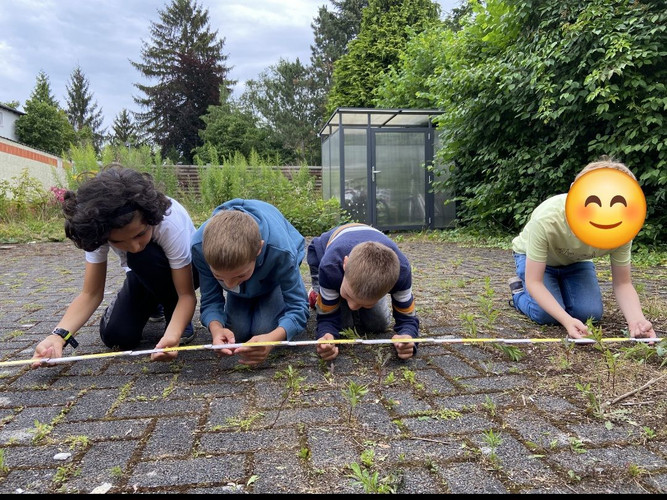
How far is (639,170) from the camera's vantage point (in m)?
6.11

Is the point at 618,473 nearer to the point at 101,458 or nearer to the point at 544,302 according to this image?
the point at 544,302

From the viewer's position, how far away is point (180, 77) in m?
36.1

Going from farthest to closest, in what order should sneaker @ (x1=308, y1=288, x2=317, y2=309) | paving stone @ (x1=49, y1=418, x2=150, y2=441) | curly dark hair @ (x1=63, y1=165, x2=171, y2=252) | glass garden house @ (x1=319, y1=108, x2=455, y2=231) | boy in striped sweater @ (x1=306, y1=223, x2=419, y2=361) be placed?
1. glass garden house @ (x1=319, y1=108, x2=455, y2=231)
2. sneaker @ (x1=308, y1=288, x2=317, y2=309)
3. boy in striped sweater @ (x1=306, y1=223, x2=419, y2=361)
4. curly dark hair @ (x1=63, y1=165, x2=171, y2=252)
5. paving stone @ (x1=49, y1=418, x2=150, y2=441)

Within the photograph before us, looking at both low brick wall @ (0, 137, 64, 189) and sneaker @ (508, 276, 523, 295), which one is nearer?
sneaker @ (508, 276, 523, 295)

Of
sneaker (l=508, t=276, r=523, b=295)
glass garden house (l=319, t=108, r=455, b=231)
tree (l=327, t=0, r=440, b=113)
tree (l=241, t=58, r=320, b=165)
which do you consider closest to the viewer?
sneaker (l=508, t=276, r=523, b=295)

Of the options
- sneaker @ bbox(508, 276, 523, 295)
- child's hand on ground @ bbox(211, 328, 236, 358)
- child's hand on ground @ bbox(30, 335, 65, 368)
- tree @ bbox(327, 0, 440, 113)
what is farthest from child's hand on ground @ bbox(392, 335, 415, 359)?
tree @ bbox(327, 0, 440, 113)

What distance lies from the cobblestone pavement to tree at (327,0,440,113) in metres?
17.7

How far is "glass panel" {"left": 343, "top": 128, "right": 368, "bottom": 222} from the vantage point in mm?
10875

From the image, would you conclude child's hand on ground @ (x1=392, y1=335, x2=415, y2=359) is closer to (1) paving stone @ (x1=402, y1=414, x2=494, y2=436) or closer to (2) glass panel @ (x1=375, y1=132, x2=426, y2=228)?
(1) paving stone @ (x1=402, y1=414, x2=494, y2=436)

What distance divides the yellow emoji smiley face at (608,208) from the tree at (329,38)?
32.7m

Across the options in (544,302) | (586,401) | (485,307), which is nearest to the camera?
(586,401)

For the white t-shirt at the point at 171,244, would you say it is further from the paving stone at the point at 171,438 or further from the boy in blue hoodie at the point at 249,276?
the paving stone at the point at 171,438

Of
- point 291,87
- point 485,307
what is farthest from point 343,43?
point 485,307

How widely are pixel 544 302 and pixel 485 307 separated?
707 millimetres
